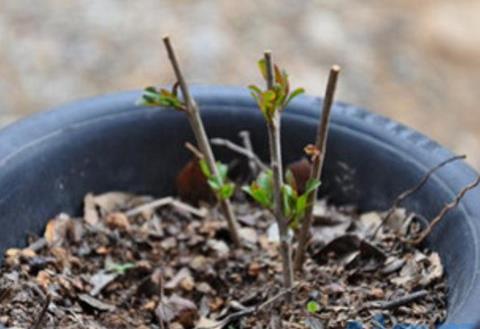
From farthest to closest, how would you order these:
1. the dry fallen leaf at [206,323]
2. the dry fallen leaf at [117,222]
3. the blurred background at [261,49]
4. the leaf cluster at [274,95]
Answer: the blurred background at [261,49]
the dry fallen leaf at [117,222]
the dry fallen leaf at [206,323]
the leaf cluster at [274,95]

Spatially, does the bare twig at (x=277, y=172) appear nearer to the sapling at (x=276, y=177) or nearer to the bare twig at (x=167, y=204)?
the sapling at (x=276, y=177)

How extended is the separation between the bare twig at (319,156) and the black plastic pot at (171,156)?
0.56 ft

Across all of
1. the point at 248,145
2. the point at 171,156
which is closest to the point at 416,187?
the point at 248,145

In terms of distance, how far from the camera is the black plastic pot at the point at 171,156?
1166mm

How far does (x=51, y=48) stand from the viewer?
8.55 ft

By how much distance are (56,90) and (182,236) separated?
129 centimetres

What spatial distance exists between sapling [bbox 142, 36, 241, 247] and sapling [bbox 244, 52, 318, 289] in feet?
0.35

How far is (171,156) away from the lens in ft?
4.51

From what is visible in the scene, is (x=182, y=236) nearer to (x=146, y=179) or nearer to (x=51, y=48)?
(x=146, y=179)

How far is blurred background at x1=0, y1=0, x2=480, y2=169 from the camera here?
2.48m

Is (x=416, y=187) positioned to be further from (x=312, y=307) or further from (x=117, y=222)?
(x=117, y=222)

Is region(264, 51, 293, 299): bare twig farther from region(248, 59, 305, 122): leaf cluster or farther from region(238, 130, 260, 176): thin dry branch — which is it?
region(238, 130, 260, 176): thin dry branch

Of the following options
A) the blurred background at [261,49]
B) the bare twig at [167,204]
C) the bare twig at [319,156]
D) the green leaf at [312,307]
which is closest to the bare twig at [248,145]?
the bare twig at [167,204]

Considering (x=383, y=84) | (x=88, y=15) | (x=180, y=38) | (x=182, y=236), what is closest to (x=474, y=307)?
(x=182, y=236)
